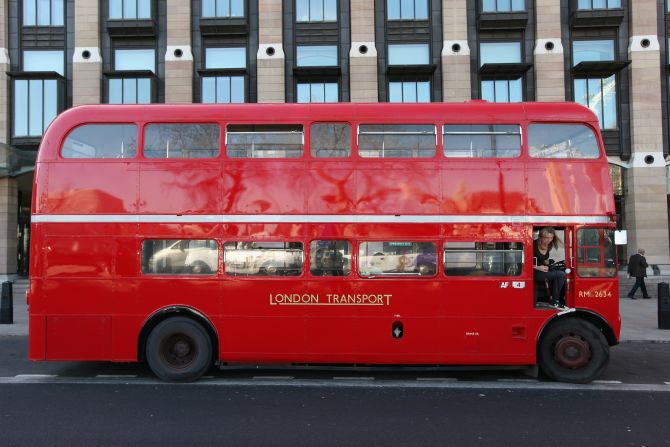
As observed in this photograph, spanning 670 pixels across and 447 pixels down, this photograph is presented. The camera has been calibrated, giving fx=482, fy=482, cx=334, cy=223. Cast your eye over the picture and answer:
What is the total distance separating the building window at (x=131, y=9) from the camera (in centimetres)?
1995

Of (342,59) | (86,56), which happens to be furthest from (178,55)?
(342,59)

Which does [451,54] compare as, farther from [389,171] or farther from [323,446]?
[323,446]

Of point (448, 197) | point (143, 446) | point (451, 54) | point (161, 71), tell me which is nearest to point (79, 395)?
point (143, 446)

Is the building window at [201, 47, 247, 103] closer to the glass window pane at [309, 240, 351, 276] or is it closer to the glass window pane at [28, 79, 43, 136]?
the glass window pane at [28, 79, 43, 136]

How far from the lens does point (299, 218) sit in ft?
22.5

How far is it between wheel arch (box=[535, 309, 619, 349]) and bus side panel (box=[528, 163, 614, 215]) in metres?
1.43

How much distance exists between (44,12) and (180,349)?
19612mm

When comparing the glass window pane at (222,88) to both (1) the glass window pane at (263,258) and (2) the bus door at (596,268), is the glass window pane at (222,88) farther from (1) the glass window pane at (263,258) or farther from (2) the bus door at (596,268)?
(2) the bus door at (596,268)

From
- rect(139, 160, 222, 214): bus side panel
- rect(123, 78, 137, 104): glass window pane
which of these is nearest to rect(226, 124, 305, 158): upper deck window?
rect(139, 160, 222, 214): bus side panel

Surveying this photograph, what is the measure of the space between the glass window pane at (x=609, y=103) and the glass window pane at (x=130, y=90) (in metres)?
19.1

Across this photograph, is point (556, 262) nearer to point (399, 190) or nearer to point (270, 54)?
point (399, 190)

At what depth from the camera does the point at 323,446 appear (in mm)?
4637

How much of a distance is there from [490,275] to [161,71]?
57.9ft

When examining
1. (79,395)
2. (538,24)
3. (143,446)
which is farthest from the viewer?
(538,24)
